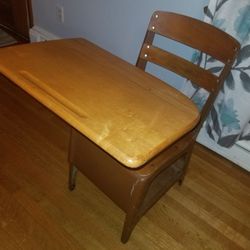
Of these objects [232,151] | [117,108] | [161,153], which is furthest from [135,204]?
[232,151]

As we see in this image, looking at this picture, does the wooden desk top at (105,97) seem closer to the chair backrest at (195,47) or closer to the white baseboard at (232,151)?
the chair backrest at (195,47)

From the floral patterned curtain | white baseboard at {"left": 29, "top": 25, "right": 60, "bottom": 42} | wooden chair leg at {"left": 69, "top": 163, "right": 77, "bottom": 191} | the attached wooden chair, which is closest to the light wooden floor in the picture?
wooden chair leg at {"left": 69, "top": 163, "right": 77, "bottom": 191}

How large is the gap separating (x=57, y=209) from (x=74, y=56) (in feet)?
2.52

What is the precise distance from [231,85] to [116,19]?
929 millimetres

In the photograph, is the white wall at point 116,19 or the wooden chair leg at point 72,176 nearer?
the wooden chair leg at point 72,176

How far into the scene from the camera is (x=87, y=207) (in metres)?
1.40

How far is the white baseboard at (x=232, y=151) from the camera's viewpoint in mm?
1738

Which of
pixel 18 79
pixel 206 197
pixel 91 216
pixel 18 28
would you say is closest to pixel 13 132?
pixel 91 216

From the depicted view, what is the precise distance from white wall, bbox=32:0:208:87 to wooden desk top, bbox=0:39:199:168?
66 centimetres

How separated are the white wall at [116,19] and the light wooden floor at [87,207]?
726 mm

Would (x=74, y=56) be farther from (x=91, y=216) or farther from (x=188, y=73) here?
(x=91, y=216)

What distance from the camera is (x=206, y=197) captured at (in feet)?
5.15

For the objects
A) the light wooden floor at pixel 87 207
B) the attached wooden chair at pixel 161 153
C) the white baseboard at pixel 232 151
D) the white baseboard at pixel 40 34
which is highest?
the attached wooden chair at pixel 161 153

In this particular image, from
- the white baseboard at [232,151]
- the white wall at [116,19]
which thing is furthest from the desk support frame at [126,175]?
the white wall at [116,19]
